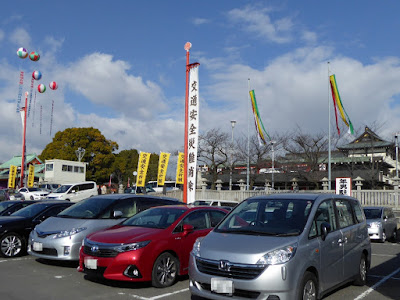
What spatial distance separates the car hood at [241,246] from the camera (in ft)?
16.1

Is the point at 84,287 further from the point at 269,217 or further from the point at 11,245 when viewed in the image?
the point at 11,245

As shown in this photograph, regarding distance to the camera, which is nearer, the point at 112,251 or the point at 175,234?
the point at 112,251

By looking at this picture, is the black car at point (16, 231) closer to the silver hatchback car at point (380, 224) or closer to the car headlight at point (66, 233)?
the car headlight at point (66, 233)

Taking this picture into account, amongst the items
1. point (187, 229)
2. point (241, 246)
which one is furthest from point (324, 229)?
point (187, 229)

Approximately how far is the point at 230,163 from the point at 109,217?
30.1 meters

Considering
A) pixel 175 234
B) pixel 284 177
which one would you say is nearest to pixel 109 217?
pixel 175 234

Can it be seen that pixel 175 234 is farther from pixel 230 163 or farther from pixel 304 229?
pixel 230 163

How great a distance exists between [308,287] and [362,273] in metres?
2.52

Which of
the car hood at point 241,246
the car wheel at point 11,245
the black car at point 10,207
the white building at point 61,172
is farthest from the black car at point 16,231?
the white building at point 61,172

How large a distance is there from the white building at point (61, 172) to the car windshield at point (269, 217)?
134 feet

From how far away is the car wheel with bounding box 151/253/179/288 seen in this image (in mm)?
6662

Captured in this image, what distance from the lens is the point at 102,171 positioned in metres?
59.4

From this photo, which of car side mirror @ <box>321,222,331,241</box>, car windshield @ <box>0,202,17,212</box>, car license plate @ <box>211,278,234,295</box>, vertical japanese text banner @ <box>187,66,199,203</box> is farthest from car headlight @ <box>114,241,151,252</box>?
vertical japanese text banner @ <box>187,66,199,203</box>

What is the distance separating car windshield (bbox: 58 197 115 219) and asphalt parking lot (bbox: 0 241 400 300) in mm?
1131
